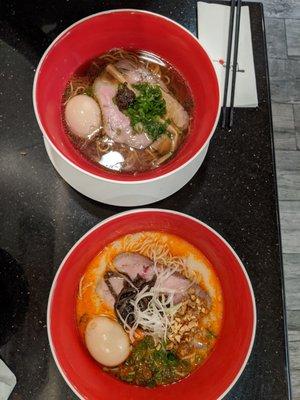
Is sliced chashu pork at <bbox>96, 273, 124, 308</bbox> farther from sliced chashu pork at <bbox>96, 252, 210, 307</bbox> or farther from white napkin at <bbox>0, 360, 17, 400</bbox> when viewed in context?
white napkin at <bbox>0, 360, 17, 400</bbox>

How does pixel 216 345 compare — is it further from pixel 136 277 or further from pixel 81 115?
pixel 81 115

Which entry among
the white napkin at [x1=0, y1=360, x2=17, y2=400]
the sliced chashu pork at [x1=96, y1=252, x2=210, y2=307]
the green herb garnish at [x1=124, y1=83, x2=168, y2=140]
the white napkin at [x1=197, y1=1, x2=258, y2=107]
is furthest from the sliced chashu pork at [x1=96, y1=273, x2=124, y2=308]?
the white napkin at [x1=197, y1=1, x2=258, y2=107]

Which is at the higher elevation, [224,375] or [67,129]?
[67,129]

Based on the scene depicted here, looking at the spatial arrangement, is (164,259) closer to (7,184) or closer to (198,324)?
(198,324)

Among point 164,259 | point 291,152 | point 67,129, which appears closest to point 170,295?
point 164,259

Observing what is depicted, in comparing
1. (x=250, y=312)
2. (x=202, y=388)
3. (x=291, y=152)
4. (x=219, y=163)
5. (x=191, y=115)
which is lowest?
(x=291, y=152)

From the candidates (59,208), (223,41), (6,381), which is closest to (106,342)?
(6,381)
